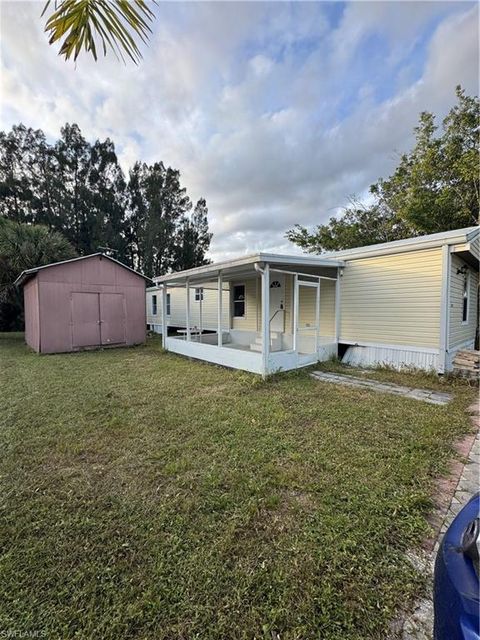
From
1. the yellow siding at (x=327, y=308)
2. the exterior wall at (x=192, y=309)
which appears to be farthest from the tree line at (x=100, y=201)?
the yellow siding at (x=327, y=308)

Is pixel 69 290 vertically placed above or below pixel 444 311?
above

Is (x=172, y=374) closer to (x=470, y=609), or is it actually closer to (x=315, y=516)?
(x=315, y=516)

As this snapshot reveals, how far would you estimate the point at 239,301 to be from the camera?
35.4 ft

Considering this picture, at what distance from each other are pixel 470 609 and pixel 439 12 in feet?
25.6

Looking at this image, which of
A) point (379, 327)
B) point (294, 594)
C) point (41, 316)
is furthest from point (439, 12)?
point (41, 316)

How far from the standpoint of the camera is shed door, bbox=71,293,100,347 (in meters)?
10.9

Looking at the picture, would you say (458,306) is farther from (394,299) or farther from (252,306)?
(252,306)

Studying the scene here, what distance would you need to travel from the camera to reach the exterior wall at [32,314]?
10.4 metres

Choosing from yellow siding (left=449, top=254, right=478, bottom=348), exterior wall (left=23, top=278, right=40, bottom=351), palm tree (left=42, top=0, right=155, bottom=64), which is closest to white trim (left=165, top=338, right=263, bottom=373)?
yellow siding (left=449, top=254, right=478, bottom=348)

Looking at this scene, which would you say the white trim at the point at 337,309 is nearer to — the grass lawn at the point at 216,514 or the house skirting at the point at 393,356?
the house skirting at the point at 393,356

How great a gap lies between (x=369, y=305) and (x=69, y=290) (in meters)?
10.2

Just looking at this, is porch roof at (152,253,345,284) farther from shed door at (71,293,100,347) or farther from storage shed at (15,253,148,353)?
shed door at (71,293,100,347)

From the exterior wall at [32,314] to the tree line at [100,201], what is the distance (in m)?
12.3

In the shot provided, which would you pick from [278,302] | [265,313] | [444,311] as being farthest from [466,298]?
[265,313]
